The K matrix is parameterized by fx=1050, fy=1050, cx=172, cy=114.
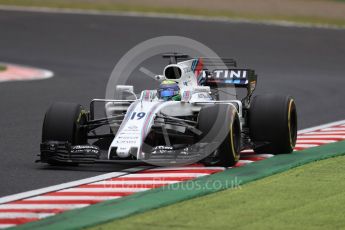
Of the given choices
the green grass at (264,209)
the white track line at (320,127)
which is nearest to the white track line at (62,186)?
the green grass at (264,209)

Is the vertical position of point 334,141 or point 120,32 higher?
point 120,32

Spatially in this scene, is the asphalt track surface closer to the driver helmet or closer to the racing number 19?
the racing number 19

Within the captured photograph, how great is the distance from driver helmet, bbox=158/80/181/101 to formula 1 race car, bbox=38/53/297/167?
68mm

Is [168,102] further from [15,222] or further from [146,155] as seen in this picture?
[15,222]

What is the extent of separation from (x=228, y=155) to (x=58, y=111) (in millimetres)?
2226

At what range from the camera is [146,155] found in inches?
490

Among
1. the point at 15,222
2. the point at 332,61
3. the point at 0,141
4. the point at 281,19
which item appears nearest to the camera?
the point at 15,222

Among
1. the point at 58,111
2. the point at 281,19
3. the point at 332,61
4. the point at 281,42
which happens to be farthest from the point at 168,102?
the point at 281,19

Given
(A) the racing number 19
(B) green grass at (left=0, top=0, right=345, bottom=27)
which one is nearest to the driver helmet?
(A) the racing number 19

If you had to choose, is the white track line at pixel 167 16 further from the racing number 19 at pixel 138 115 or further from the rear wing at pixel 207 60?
the racing number 19 at pixel 138 115

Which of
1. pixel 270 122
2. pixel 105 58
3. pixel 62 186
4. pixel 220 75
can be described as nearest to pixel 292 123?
pixel 270 122

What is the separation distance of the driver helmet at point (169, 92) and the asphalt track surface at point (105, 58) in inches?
46.6

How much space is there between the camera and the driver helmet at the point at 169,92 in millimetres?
13352

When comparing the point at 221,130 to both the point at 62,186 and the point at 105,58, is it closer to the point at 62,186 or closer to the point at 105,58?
the point at 62,186
